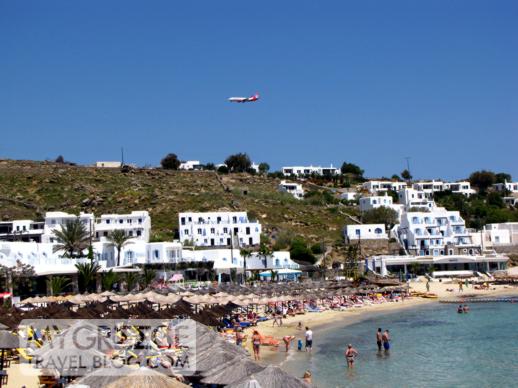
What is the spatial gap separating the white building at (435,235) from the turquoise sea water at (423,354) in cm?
3420

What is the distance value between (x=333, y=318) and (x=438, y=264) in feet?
110

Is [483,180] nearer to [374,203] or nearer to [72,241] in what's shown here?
[374,203]

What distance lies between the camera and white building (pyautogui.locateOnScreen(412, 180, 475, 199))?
439 feet

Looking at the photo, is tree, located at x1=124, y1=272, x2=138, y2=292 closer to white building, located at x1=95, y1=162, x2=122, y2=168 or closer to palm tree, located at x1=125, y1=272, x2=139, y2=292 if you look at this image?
palm tree, located at x1=125, y1=272, x2=139, y2=292

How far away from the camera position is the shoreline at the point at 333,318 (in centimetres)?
3441

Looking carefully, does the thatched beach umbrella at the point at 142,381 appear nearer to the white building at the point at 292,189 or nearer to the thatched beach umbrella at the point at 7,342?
the thatched beach umbrella at the point at 7,342

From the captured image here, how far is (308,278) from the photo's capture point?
73.9 meters

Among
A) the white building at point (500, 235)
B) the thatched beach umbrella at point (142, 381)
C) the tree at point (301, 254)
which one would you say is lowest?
the thatched beach umbrella at point (142, 381)

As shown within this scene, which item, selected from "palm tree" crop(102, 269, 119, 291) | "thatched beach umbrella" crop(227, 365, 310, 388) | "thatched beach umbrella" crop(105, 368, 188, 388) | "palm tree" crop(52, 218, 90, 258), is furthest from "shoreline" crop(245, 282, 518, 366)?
"palm tree" crop(52, 218, 90, 258)

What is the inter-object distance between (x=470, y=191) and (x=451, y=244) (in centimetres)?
5107

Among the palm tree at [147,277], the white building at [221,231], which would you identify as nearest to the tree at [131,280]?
the palm tree at [147,277]

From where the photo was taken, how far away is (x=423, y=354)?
110 ft

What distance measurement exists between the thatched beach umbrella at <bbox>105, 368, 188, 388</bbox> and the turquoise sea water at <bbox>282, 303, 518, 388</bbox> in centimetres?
1113

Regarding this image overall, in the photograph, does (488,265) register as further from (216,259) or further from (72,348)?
(72,348)
